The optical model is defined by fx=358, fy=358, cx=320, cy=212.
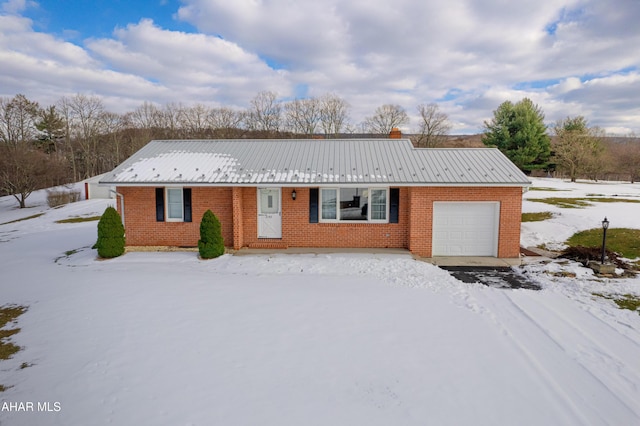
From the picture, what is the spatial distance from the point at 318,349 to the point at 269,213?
275 inches

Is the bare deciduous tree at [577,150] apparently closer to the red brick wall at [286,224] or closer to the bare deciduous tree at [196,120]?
the red brick wall at [286,224]

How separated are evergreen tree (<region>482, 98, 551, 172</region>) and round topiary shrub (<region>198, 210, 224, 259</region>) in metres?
31.1

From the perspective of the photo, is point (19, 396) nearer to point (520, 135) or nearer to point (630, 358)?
point (630, 358)

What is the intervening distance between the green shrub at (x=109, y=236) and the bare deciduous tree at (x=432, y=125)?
41042mm

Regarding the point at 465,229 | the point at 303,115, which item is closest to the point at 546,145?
the point at 303,115

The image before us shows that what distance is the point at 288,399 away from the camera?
14.2 ft

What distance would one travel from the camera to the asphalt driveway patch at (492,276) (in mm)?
8517

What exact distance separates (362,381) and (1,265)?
12714 mm

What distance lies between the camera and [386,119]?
49062mm

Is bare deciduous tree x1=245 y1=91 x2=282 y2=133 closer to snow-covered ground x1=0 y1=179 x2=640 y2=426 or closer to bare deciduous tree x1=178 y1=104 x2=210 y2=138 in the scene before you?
bare deciduous tree x1=178 y1=104 x2=210 y2=138

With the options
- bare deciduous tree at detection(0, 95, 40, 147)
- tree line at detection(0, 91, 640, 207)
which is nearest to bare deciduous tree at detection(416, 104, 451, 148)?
tree line at detection(0, 91, 640, 207)

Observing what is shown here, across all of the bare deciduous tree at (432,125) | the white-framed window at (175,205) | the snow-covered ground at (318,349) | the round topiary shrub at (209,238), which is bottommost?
the snow-covered ground at (318,349)

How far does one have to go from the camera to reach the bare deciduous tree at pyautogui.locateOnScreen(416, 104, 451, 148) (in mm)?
46469

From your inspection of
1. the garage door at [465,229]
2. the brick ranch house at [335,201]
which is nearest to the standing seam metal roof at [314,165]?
the brick ranch house at [335,201]
